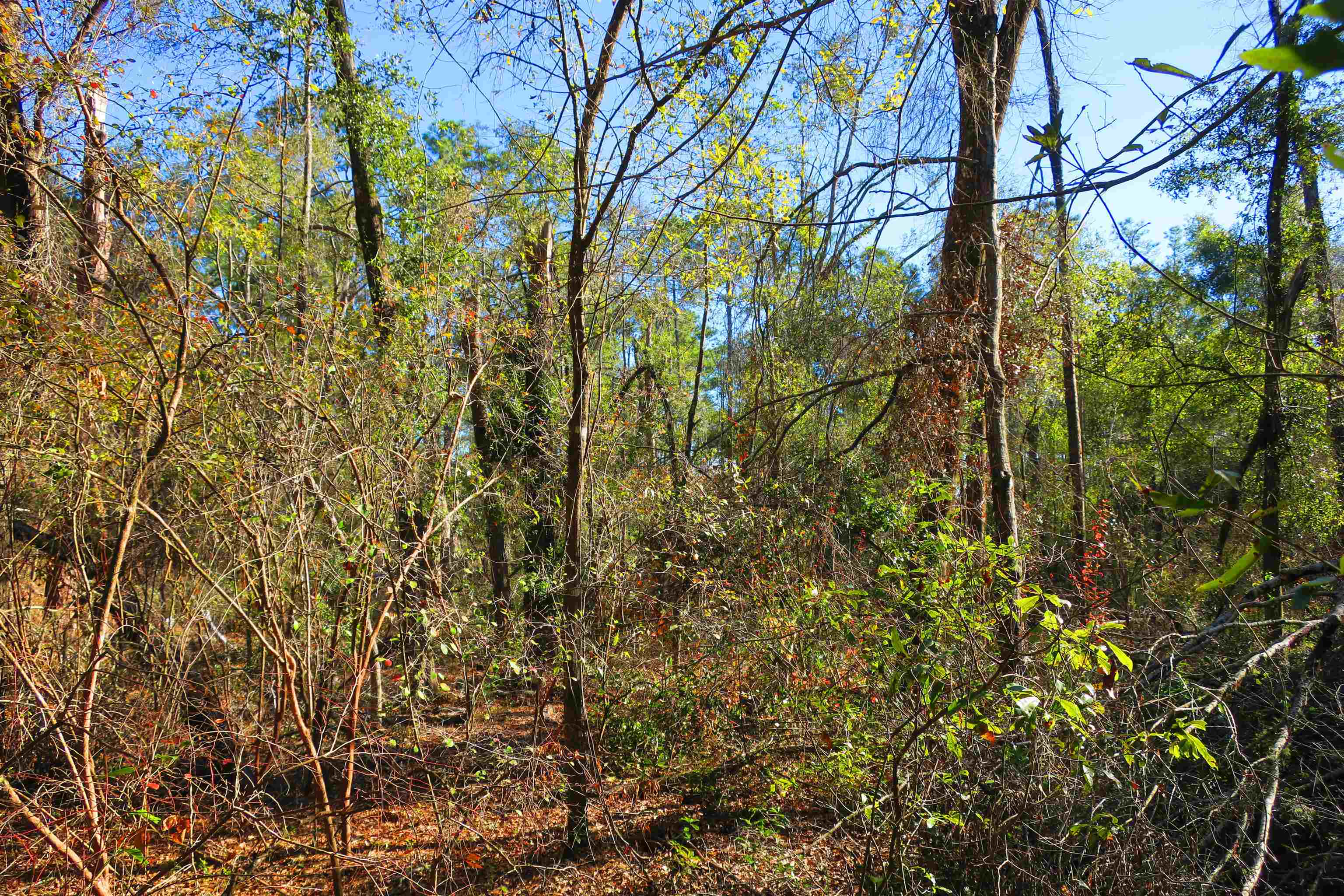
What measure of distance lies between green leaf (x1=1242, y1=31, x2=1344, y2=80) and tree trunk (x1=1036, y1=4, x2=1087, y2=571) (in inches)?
49.1

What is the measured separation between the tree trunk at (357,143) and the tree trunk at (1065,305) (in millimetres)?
6902

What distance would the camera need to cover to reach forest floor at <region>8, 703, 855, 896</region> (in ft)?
13.9

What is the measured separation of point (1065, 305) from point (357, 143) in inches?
348

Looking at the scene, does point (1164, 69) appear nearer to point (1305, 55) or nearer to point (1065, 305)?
point (1305, 55)

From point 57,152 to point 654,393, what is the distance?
21.2 ft

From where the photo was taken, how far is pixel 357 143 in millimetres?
8953

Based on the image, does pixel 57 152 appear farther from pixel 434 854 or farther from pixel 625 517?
pixel 434 854

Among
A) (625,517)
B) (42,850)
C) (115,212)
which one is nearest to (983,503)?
(625,517)

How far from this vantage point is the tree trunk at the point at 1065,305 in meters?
2.99

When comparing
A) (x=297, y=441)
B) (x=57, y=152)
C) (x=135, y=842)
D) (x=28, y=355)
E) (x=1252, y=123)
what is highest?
(x=1252, y=123)

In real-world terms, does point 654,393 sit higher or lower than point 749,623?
higher

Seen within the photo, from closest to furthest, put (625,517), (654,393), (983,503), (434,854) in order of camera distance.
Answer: (434,854)
(983,503)
(625,517)
(654,393)

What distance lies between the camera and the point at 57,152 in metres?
5.05

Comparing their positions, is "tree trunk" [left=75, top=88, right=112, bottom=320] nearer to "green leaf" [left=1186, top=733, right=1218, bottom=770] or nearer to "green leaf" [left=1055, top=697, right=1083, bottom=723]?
"green leaf" [left=1055, top=697, right=1083, bottom=723]
